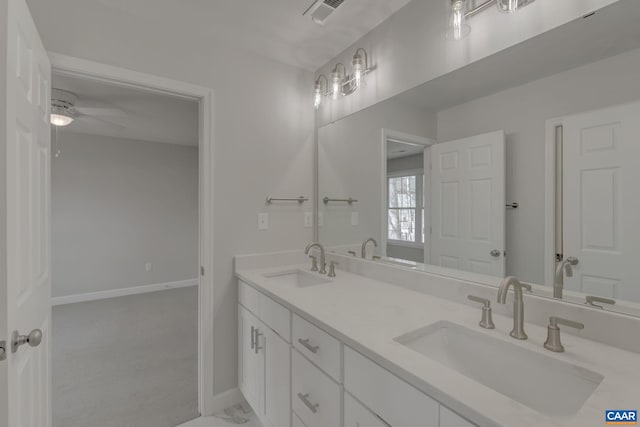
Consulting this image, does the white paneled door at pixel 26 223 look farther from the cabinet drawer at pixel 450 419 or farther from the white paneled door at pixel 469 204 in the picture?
the white paneled door at pixel 469 204

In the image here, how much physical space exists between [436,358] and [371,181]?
1.18 m

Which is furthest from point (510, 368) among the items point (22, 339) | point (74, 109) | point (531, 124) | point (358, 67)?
point (74, 109)

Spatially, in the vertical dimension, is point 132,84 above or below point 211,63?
below

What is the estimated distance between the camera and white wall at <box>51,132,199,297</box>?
4094mm

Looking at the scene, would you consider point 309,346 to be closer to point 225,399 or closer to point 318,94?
point 225,399

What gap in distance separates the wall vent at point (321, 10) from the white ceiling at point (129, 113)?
4.25 feet

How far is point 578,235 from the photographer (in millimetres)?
1043

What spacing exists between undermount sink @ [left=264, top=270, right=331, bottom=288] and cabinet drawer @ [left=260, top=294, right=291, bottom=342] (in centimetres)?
32

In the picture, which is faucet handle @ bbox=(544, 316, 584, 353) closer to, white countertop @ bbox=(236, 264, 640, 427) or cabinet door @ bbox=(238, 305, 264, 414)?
white countertop @ bbox=(236, 264, 640, 427)

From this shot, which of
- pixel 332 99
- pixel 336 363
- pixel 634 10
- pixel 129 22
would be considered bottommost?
pixel 336 363

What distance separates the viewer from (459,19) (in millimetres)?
1315

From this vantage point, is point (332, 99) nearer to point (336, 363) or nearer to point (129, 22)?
point (129, 22)

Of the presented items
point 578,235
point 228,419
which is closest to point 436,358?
point 578,235

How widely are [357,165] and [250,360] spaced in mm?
1452
